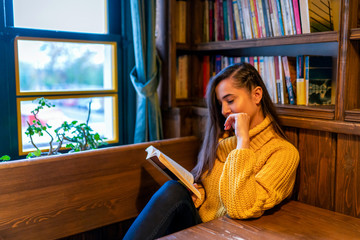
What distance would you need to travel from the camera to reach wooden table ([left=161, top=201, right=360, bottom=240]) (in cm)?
133

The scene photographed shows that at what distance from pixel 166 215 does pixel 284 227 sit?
0.47 meters

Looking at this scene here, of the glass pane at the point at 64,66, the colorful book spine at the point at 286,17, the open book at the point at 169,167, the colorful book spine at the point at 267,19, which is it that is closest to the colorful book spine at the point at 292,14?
the colorful book spine at the point at 286,17

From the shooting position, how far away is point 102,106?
232cm

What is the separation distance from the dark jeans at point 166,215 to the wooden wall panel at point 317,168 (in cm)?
55

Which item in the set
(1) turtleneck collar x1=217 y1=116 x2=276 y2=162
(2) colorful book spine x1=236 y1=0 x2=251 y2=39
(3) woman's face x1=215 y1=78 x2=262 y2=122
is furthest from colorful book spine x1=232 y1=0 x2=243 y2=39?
(1) turtleneck collar x1=217 y1=116 x2=276 y2=162

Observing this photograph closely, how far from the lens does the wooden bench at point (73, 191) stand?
5.09ft

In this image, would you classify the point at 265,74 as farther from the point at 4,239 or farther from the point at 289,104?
the point at 4,239

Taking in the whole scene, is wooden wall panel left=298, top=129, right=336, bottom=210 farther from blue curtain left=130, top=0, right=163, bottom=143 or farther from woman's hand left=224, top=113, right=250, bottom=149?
blue curtain left=130, top=0, right=163, bottom=143

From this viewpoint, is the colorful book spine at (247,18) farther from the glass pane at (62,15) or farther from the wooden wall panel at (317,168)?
the glass pane at (62,15)

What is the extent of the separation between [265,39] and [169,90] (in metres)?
0.68

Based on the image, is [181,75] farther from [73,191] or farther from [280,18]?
[73,191]

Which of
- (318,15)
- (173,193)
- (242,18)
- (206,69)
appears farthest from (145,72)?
(318,15)

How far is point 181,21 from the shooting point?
2.39m

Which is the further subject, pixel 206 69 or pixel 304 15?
pixel 206 69
